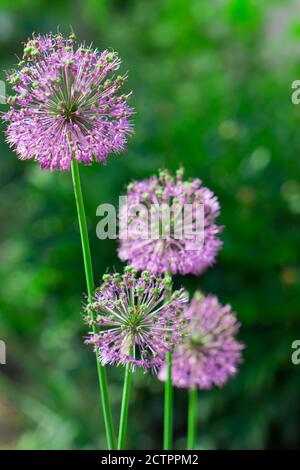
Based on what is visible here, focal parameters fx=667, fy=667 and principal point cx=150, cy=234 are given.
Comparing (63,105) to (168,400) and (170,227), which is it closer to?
(170,227)

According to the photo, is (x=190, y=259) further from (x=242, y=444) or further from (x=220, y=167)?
(x=220, y=167)

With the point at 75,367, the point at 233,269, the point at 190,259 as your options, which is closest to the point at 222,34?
the point at 233,269

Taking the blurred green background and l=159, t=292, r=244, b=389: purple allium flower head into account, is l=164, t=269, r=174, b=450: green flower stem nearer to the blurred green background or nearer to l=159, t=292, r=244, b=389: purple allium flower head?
l=159, t=292, r=244, b=389: purple allium flower head

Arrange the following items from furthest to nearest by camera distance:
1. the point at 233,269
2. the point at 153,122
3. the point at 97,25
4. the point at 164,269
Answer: the point at 97,25 < the point at 153,122 < the point at 233,269 < the point at 164,269

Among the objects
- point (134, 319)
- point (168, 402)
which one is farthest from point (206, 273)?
point (134, 319)

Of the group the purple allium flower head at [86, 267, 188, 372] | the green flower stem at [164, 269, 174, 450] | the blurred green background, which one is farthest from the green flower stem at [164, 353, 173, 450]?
the blurred green background

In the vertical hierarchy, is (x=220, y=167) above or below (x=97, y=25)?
below

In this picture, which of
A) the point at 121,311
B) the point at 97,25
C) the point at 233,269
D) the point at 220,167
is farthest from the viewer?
the point at 97,25
